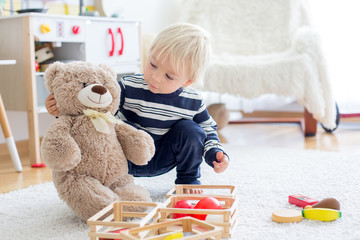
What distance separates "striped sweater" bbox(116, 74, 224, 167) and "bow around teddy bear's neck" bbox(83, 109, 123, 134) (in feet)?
0.52

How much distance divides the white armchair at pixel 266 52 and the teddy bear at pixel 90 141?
112cm

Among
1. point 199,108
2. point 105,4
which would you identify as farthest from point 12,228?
point 105,4

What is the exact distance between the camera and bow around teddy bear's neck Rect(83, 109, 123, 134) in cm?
105

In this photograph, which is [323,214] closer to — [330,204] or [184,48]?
[330,204]

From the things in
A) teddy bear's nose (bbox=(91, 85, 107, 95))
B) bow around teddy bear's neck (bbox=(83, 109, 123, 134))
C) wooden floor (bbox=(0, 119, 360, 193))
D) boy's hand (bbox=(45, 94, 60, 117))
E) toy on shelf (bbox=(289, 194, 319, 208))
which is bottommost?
wooden floor (bbox=(0, 119, 360, 193))

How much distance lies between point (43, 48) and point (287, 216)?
4.37ft

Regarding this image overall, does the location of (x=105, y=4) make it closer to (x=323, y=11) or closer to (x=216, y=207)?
(x=323, y=11)

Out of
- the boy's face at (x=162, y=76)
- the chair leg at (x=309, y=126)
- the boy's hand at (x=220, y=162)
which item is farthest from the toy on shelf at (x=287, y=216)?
the chair leg at (x=309, y=126)

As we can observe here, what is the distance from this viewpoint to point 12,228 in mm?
1027

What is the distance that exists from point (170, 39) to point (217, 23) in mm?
1573

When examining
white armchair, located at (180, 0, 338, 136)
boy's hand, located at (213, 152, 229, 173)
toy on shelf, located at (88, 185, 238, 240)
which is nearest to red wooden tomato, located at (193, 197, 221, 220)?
toy on shelf, located at (88, 185, 238, 240)

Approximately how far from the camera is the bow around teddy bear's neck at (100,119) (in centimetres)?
105

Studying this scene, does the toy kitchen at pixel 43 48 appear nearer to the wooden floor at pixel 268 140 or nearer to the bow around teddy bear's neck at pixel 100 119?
the wooden floor at pixel 268 140

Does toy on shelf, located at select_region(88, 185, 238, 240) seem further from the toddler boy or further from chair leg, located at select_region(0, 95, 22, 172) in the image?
chair leg, located at select_region(0, 95, 22, 172)
